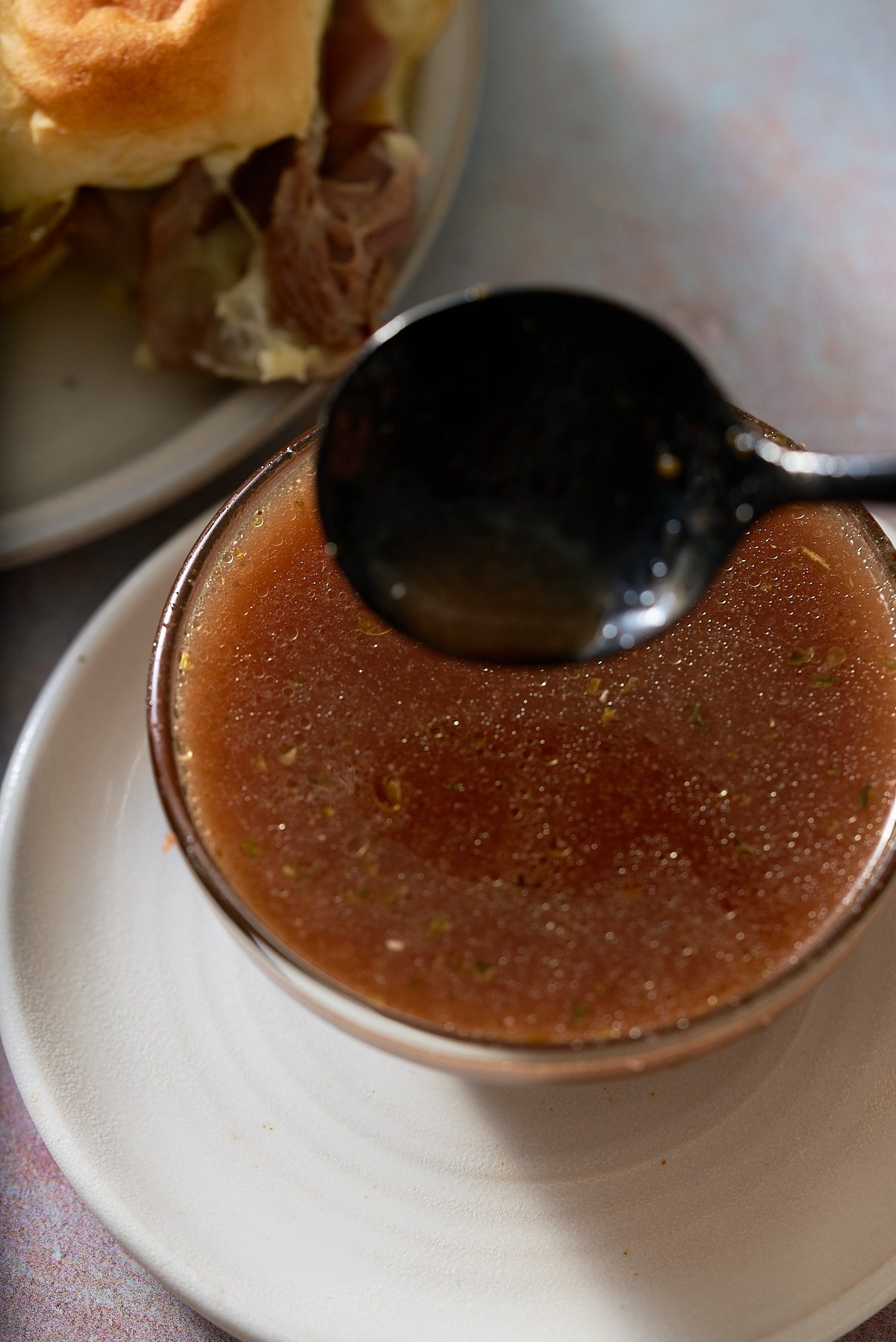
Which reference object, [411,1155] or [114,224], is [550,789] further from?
[114,224]

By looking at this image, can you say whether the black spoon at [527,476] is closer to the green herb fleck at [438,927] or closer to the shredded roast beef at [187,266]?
the green herb fleck at [438,927]

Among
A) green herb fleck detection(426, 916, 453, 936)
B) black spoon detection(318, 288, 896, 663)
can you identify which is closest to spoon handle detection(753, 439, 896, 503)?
black spoon detection(318, 288, 896, 663)

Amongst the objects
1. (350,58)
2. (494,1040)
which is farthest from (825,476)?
(350,58)

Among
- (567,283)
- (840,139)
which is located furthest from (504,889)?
(840,139)

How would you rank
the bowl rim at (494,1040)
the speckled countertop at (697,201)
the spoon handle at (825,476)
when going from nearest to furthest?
the spoon handle at (825,476) → the bowl rim at (494,1040) → the speckled countertop at (697,201)

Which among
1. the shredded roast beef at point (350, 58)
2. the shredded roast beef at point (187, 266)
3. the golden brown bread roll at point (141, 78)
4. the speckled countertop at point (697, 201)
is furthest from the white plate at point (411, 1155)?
the shredded roast beef at point (350, 58)

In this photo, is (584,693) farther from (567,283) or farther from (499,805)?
(567,283)
